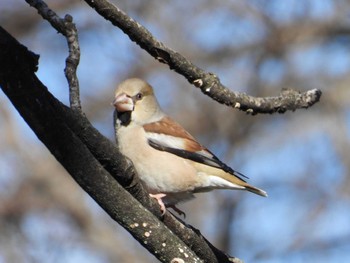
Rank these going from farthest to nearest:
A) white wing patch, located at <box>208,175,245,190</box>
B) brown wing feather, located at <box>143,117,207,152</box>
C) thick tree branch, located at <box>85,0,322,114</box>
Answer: brown wing feather, located at <box>143,117,207,152</box> → white wing patch, located at <box>208,175,245,190</box> → thick tree branch, located at <box>85,0,322,114</box>

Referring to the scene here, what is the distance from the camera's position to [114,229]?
1459 centimetres

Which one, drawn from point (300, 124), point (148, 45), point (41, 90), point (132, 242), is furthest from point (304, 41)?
point (41, 90)

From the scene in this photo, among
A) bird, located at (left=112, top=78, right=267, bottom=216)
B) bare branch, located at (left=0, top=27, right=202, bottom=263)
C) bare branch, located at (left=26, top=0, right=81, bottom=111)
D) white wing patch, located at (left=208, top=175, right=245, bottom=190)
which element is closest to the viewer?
bare branch, located at (left=0, top=27, right=202, bottom=263)

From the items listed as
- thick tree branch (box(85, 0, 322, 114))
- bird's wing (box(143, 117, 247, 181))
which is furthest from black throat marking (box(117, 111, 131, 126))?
thick tree branch (box(85, 0, 322, 114))

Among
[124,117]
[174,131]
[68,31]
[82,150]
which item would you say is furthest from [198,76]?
[174,131]

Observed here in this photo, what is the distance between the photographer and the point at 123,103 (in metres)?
5.59

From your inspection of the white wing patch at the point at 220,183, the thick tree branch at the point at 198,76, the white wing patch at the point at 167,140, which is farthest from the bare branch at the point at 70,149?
the white wing patch at the point at 167,140

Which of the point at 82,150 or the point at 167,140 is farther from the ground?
the point at 167,140

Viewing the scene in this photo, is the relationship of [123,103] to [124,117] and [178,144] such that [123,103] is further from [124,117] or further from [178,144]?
[178,144]

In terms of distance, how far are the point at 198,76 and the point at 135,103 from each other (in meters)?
1.66

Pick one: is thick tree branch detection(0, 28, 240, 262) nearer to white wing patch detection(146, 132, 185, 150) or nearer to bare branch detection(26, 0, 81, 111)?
bare branch detection(26, 0, 81, 111)

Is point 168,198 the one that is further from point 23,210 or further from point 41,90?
point 23,210

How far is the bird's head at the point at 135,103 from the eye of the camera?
5.64 meters

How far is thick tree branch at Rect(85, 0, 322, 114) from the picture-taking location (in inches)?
148
